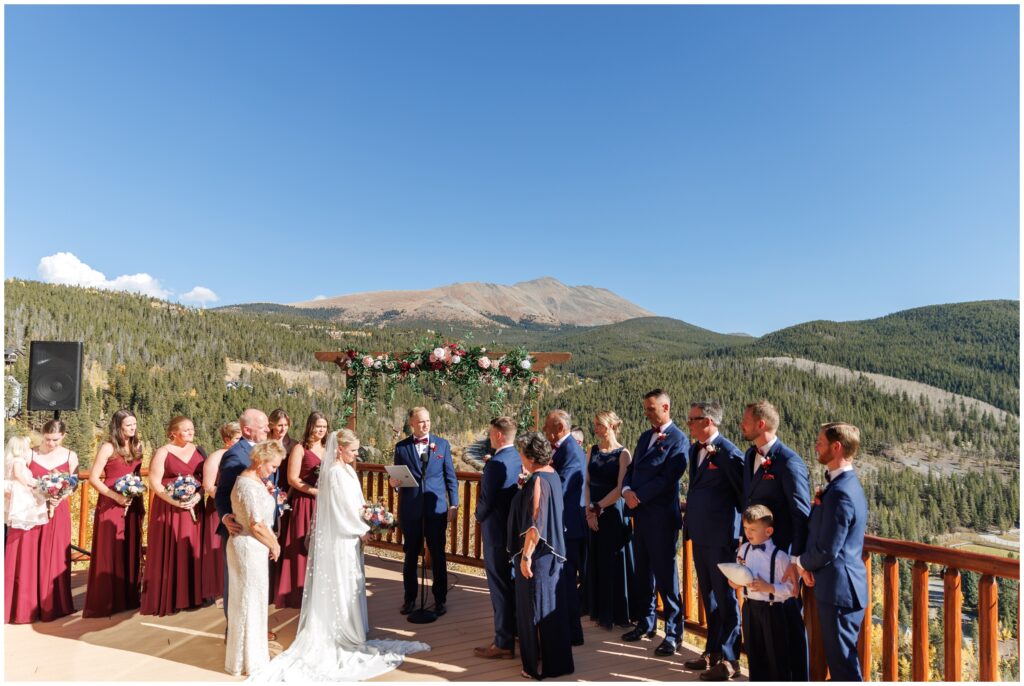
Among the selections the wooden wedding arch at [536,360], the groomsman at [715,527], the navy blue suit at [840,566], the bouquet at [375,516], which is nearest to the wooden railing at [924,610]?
the navy blue suit at [840,566]

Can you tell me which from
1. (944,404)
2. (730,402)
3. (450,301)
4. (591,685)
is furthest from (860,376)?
(450,301)

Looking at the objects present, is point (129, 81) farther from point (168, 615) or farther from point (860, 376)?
point (860, 376)

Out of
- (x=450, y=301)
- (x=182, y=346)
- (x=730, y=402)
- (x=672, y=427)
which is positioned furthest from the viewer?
(x=450, y=301)

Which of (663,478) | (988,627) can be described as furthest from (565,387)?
(988,627)

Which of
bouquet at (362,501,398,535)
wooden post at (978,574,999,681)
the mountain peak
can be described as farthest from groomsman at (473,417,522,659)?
the mountain peak

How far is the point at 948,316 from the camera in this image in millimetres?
88125

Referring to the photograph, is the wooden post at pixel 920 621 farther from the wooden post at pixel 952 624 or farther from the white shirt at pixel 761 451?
the white shirt at pixel 761 451

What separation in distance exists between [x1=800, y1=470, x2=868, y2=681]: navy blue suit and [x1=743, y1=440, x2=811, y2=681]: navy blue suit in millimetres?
213

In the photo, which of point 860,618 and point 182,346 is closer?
point 860,618

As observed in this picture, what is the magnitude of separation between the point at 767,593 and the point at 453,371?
13.4 feet

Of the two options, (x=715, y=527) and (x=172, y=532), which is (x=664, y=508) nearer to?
(x=715, y=527)

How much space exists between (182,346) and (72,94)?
65.6 ft

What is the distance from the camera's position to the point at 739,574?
348 centimetres

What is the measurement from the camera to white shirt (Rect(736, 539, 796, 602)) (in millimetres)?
3420
